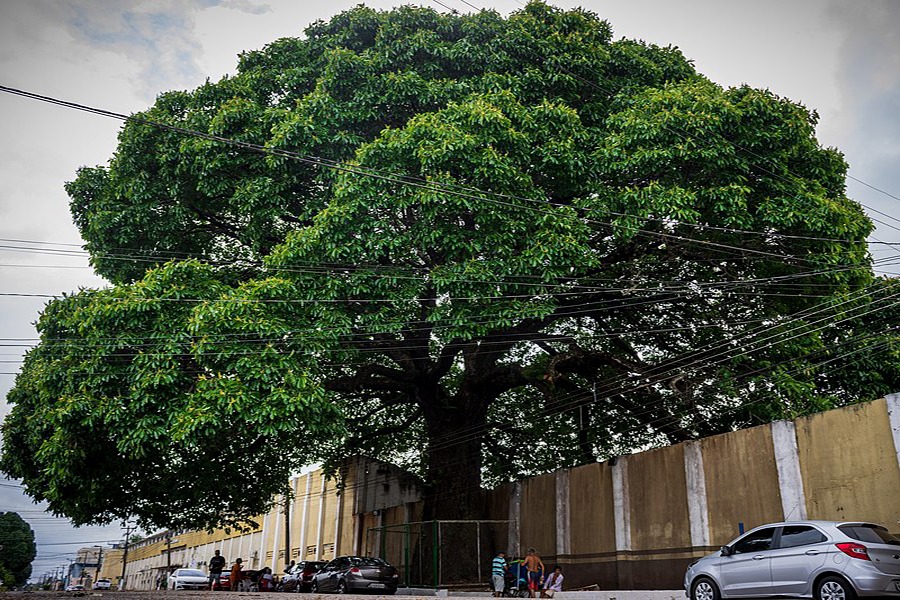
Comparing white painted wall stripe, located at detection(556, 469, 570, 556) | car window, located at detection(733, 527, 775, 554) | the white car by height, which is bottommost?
the white car

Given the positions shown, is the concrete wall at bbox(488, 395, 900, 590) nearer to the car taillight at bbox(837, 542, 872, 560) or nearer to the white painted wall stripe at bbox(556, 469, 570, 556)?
the white painted wall stripe at bbox(556, 469, 570, 556)

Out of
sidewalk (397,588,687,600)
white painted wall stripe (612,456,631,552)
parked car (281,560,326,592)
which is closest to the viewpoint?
sidewalk (397,588,687,600)

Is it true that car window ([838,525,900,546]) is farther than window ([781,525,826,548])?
No

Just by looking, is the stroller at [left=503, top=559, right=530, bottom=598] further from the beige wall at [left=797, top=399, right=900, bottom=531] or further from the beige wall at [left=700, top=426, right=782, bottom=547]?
the beige wall at [left=797, top=399, right=900, bottom=531]

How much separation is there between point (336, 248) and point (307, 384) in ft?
10.4

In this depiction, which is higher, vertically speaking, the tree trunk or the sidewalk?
the tree trunk

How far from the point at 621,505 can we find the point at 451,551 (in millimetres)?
6260

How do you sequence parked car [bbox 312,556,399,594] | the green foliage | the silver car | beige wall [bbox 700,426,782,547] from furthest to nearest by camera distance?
1. the green foliage
2. parked car [bbox 312,556,399,594]
3. beige wall [bbox 700,426,782,547]
4. the silver car

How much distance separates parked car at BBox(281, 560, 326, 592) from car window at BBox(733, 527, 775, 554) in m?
17.7

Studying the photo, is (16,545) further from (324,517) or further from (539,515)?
(539,515)

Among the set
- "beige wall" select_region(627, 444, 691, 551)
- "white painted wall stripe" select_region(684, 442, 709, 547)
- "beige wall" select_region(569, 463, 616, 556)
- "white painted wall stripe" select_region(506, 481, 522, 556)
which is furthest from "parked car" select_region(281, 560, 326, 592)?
"white painted wall stripe" select_region(684, 442, 709, 547)

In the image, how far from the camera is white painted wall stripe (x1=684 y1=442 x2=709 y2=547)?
1712 cm

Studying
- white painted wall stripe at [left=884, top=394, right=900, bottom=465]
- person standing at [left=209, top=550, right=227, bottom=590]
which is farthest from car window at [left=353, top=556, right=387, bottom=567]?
white painted wall stripe at [left=884, top=394, right=900, bottom=465]

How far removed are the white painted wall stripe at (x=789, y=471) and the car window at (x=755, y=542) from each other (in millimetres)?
2397
